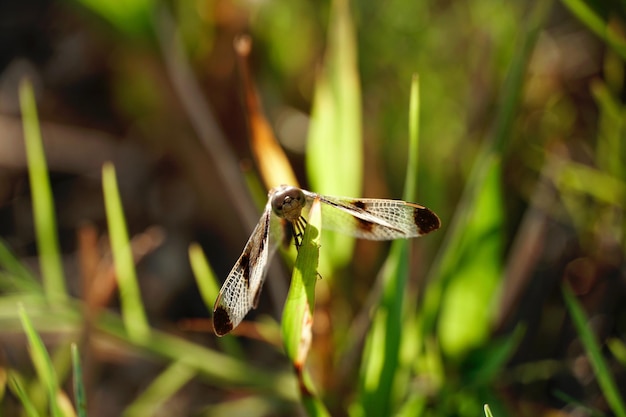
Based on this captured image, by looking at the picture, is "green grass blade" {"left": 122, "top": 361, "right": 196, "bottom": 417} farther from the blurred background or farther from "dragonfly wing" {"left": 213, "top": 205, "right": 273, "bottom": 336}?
"dragonfly wing" {"left": 213, "top": 205, "right": 273, "bottom": 336}

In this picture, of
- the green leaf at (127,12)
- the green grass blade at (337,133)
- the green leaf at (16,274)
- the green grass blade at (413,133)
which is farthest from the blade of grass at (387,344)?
the green leaf at (127,12)

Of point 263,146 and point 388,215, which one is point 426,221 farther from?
point 263,146

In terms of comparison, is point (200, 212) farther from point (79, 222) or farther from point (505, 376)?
point (505, 376)

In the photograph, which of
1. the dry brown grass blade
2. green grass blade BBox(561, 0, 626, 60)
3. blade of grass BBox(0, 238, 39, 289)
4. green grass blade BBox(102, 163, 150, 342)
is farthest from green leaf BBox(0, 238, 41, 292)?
green grass blade BBox(561, 0, 626, 60)

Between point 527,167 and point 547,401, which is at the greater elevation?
point 527,167

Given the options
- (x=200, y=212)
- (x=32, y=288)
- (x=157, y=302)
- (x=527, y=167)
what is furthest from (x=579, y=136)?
(x=32, y=288)

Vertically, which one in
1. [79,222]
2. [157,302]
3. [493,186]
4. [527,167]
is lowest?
[157,302]

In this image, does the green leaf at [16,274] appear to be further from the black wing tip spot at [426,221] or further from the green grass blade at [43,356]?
the black wing tip spot at [426,221]

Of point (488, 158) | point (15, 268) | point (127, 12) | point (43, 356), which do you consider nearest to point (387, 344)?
point (488, 158)
